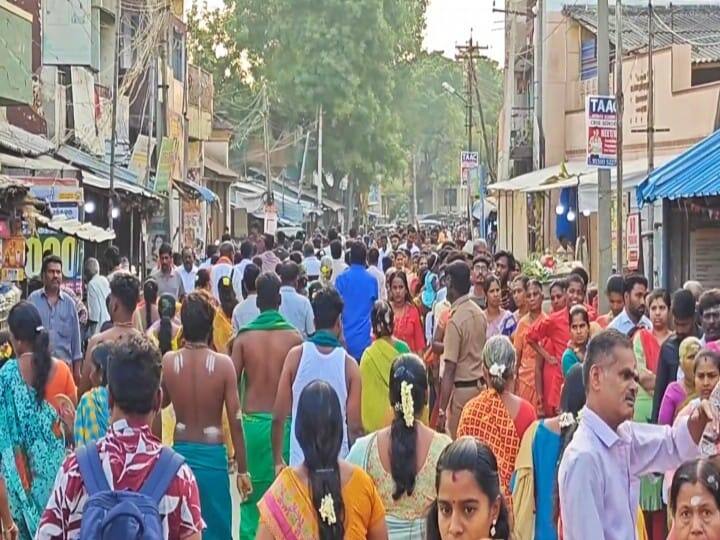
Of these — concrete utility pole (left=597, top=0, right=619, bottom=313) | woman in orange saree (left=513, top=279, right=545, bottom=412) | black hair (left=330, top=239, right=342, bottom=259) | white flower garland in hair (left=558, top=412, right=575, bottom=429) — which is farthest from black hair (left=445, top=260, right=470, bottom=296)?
black hair (left=330, top=239, right=342, bottom=259)

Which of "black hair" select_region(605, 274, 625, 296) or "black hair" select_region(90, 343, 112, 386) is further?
"black hair" select_region(605, 274, 625, 296)

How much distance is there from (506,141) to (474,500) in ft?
130

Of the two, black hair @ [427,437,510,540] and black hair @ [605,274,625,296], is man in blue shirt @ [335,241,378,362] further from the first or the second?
black hair @ [427,437,510,540]

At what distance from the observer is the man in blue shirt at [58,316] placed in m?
11.8

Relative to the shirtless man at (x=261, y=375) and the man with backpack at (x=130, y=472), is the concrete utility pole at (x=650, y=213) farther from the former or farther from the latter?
the man with backpack at (x=130, y=472)

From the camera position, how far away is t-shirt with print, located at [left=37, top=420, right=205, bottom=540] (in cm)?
488

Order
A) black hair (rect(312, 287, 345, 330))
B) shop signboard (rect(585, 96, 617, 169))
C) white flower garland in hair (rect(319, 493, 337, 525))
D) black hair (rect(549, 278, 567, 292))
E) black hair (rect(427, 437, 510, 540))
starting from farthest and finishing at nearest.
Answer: shop signboard (rect(585, 96, 617, 169)) < black hair (rect(549, 278, 567, 292)) < black hair (rect(312, 287, 345, 330)) < white flower garland in hair (rect(319, 493, 337, 525)) < black hair (rect(427, 437, 510, 540))

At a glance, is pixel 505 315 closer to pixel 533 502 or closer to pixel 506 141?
pixel 533 502

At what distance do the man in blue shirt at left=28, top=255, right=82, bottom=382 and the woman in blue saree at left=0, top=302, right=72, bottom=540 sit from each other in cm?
400

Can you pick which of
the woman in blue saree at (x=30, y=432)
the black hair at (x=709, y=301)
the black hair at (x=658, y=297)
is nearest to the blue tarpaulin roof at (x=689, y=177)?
the black hair at (x=658, y=297)

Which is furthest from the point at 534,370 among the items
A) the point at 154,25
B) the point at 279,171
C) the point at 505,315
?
the point at 279,171

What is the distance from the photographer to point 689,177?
1481 cm

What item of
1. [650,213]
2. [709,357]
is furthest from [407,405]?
[650,213]

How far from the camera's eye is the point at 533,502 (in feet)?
21.6
